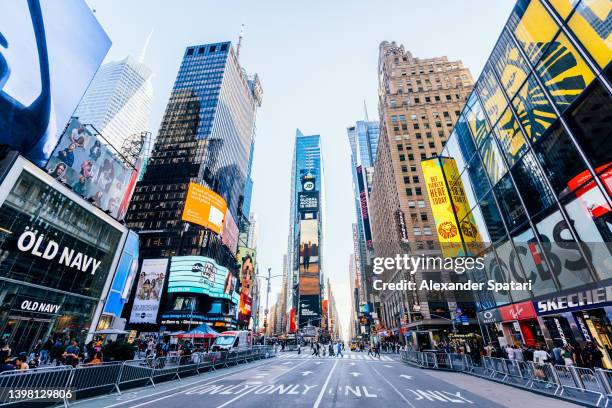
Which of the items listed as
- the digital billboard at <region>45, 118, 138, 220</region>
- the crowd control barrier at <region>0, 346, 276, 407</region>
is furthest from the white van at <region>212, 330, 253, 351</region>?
the digital billboard at <region>45, 118, 138, 220</region>

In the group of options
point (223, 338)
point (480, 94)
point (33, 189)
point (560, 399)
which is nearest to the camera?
point (560, 399)

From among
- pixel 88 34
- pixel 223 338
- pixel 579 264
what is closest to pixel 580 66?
pixel 579 264

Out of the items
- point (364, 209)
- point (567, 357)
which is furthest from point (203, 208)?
point (364, 209)

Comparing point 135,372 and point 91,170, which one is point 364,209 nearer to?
point 91,170

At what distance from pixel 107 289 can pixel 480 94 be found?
42913 millimetres

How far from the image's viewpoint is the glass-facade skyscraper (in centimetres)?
1284

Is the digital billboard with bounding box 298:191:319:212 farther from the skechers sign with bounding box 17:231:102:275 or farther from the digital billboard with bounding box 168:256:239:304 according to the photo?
the skechers sign with bounding box 17:231:102:275

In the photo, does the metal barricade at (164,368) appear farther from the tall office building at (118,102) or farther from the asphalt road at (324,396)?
the tall office building at (118,102)

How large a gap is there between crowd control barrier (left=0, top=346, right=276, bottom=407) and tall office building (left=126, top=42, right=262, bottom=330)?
86.4 ft

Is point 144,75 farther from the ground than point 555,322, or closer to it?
farther from the ground

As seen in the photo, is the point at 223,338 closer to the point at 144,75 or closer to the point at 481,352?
the point at 481,352

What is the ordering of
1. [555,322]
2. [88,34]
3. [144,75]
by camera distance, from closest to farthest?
[555,322] < [88,34] < [144,75]

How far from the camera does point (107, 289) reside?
2855 centimetres

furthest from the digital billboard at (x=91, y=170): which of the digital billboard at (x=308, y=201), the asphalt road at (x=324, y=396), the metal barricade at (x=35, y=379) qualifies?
the digital billboard at (x=308, y=201)
